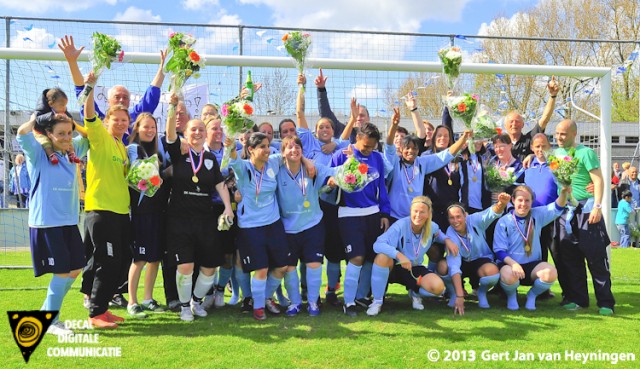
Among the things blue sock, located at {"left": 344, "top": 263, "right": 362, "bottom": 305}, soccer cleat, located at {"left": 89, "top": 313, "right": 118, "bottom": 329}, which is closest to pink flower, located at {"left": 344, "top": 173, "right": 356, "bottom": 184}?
blue sock, located at {"left": 344, "top": 263, "right": 362, "bottom": 305}

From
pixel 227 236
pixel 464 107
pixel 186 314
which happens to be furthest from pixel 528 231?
pixel 186 314

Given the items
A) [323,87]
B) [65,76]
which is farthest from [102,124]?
[65,76]

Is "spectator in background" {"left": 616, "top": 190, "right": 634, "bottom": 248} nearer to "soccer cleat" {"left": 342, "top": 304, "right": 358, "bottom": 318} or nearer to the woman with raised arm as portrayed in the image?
"soccer cleat" {"left": 342, "top": 304, "right": 358, "bottom": 318}

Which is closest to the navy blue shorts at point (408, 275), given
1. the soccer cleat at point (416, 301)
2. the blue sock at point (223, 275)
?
the soccer cleat at point (416, 301)

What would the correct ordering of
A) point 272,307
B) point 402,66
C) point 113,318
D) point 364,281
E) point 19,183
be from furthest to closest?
point 19,183 → point 402,66 → point 364,281 → point 272,307 → point 113,318

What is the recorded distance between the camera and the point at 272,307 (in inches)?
229

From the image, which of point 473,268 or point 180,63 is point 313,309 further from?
point 180,63

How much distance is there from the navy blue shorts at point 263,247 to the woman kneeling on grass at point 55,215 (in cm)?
157

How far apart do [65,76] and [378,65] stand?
481 cm

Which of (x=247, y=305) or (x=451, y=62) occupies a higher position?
(x=451, y=62)

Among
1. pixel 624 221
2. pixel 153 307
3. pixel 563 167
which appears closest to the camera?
pixel 563 167

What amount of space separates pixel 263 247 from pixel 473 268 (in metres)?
2.48

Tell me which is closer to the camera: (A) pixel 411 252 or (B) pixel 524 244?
(A) pixel 411 252

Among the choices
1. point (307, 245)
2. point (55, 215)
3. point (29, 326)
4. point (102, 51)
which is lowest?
point (29, 326)
